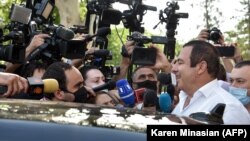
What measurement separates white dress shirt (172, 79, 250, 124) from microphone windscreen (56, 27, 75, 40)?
1.18 m

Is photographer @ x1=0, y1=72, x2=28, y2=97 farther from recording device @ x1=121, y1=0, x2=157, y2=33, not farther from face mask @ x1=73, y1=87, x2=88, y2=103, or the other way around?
recording device @ x1=121, y1=0, x2=157, y2=33

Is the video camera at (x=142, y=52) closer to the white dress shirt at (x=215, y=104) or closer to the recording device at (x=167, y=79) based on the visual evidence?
the recording device at (x=167, y=79)

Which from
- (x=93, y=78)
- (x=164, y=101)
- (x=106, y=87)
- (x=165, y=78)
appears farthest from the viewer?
(x=93, y=78)

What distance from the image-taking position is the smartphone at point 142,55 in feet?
16.6

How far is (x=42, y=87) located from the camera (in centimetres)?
234

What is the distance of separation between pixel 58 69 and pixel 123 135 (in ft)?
8.58

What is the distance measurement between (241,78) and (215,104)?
871 mm

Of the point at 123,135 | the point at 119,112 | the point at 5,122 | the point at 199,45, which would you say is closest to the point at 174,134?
the point at 123,135

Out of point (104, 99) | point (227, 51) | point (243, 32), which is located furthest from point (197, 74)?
point (243, 32)

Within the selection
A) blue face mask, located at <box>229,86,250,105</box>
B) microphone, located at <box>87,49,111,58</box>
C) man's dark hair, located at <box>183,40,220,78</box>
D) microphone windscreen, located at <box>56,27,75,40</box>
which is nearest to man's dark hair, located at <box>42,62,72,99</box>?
microphone windscreen, located at <box>56,27,75,40</box>

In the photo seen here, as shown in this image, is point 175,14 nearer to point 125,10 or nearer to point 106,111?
point 125,10

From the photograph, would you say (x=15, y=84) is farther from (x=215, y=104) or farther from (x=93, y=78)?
(x=93, y=78)

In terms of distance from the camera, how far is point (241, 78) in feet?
13.5

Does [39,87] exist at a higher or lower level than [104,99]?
higher
